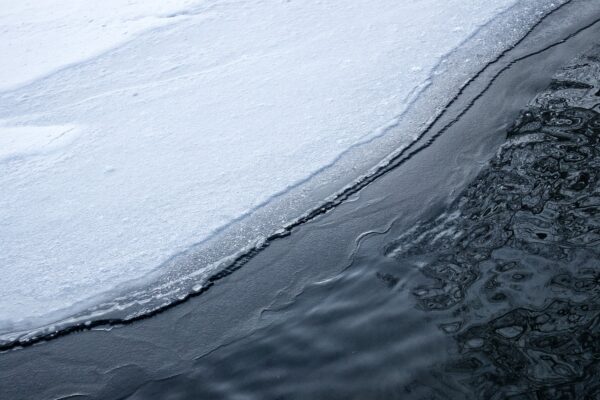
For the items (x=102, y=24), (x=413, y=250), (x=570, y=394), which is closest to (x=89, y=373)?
(x=413, y=250)

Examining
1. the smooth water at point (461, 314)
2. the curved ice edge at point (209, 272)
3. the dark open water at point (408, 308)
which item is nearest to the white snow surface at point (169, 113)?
the curved ice edge at point (209, 272)

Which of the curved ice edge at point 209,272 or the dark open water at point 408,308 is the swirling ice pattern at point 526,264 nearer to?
the dark open water at point 408,308

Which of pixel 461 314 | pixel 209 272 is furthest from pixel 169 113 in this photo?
pixel 461 314

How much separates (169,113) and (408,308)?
2.01 m

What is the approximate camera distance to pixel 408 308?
2441 millimetres

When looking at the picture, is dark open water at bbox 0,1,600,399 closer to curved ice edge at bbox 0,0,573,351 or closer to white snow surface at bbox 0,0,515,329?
curved ice edge at bbox 0,0,573,351

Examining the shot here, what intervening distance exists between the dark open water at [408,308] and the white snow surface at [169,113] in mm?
350

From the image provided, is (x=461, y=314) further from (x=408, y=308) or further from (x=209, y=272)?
(x=209, y=272)

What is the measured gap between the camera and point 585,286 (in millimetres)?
2391

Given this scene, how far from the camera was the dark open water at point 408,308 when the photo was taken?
219 cm

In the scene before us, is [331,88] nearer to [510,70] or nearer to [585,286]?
[510,70]

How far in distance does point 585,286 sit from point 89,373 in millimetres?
1920

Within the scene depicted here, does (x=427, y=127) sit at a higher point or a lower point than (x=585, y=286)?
higher

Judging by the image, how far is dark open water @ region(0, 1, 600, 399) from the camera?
7.18 feet
